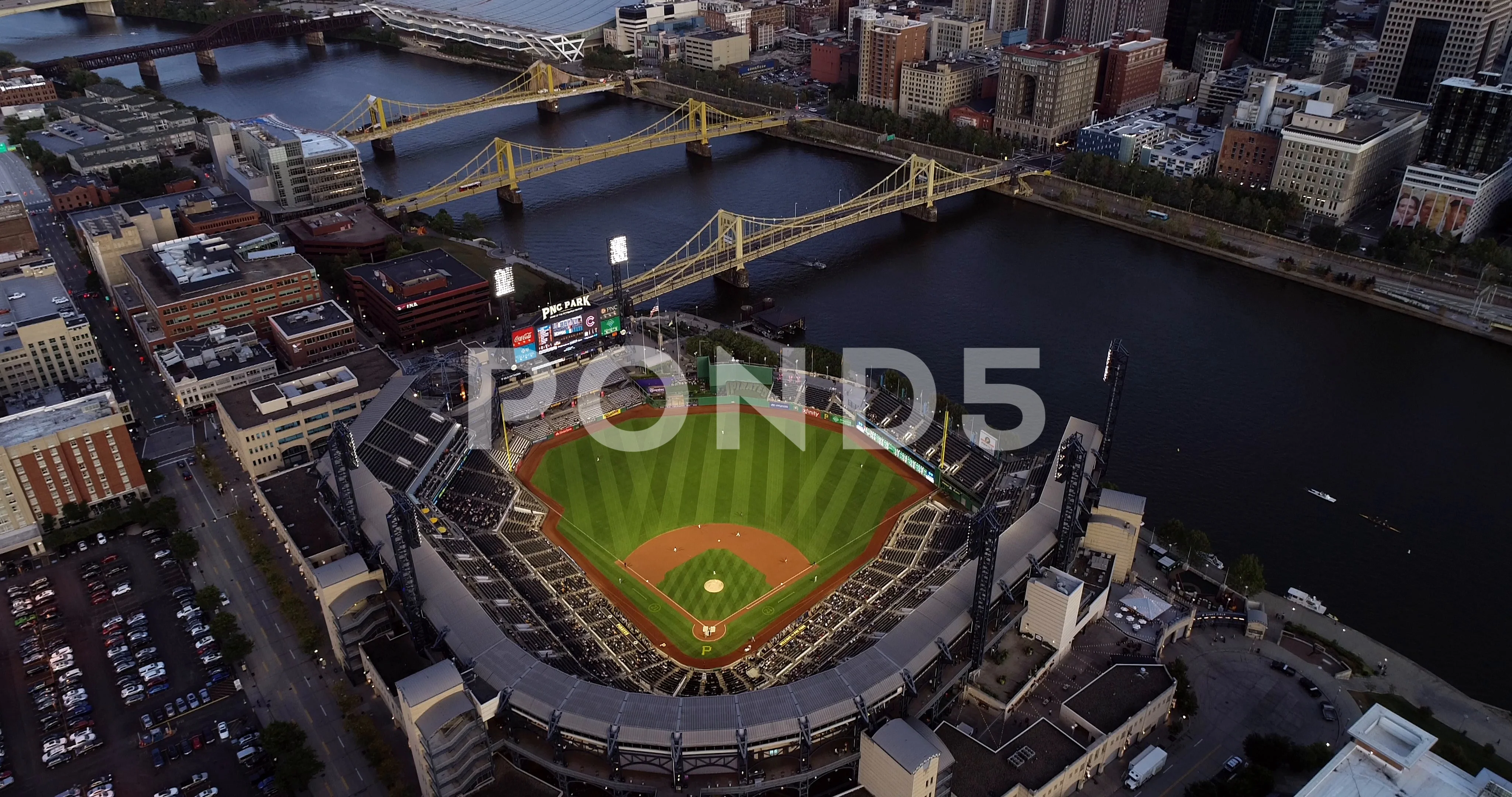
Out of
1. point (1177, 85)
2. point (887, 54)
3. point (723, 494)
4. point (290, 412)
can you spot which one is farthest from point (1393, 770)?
point (1177, 85)

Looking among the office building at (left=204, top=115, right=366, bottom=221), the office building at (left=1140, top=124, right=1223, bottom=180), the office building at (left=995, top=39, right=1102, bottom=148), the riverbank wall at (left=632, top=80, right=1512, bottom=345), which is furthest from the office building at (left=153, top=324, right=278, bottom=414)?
the office building at (left=1140, top=124, right=1223, bottom=180)

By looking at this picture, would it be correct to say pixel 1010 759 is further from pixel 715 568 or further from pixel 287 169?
pixel 287 169

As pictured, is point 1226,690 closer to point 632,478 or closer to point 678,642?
point 678,642

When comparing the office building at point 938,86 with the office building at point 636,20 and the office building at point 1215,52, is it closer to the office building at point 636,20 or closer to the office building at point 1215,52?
the office building at point 1215,52

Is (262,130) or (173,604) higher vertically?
(262,130)

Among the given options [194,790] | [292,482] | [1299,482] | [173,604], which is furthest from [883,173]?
[194,790]

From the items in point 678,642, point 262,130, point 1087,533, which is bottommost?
point 678,642
